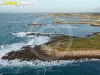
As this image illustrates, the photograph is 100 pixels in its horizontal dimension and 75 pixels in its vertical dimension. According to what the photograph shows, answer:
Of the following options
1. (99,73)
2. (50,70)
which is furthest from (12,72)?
(99,73)

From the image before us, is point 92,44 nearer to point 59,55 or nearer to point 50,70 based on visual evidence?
point 59,55

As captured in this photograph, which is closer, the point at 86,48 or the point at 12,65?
the point at 12,65

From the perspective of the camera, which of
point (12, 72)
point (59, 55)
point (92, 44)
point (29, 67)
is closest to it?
point (12, 72)

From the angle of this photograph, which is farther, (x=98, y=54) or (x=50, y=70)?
(x=98, y=54)

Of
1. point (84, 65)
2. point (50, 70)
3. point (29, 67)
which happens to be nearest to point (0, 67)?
point (29, 67)

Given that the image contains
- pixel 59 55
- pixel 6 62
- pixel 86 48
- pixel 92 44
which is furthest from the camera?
pixel 92 44

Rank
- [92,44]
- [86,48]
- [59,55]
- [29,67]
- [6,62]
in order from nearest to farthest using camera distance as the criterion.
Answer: [29,67] < [6,62] < [59,55] < [86,48] < [92,44]

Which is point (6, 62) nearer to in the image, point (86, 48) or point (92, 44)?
point (86, 48)

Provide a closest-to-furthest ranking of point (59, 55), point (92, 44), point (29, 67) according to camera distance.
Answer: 1. point (29, 67)
2. point (59, 55)
3. point (92, 44)
